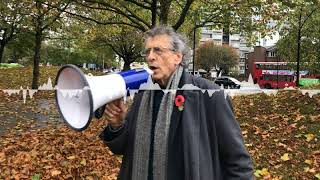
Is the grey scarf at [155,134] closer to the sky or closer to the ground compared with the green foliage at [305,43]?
closer to the ground

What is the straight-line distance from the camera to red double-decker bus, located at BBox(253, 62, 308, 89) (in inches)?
1746

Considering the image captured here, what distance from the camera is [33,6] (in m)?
16.2

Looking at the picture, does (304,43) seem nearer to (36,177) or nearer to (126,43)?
(126,43)

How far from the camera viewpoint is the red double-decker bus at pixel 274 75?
145 ft

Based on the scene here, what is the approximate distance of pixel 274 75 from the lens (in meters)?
46.4

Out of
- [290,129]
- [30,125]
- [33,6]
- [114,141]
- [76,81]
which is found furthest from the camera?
[33,6]

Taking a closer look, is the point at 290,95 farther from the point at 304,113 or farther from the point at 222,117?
Result: the point at 222,117

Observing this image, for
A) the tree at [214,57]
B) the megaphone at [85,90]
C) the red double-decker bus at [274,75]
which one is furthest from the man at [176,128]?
the tree at [214,57]

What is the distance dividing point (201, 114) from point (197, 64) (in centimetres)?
8040

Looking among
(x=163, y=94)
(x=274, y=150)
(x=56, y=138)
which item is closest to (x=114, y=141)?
(x=163, y=94)

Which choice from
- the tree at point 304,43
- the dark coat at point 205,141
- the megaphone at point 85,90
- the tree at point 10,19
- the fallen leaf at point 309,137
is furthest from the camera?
the tree at point 304,43

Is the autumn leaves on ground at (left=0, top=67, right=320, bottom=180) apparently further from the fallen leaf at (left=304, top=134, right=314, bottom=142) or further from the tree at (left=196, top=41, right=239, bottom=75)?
the tree at (left=196, top=41, right=239, bottom=75)

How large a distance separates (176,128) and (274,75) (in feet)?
148

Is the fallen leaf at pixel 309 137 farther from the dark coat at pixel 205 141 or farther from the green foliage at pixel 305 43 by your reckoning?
the green foliage at pixel 305 43
